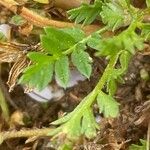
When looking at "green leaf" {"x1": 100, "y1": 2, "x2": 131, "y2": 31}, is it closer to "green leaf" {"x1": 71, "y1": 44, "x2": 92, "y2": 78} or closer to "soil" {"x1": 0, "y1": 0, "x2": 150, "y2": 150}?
"green leaf" {"x1": 71, "y1": 44, "x2": 92, "y2": 78}

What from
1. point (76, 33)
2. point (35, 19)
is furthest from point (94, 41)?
point (35, 19)

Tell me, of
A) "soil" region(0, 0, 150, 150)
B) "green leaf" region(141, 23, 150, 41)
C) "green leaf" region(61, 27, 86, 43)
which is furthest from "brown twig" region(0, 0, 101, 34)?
"green leaf" region(141, 23, 150, 41)

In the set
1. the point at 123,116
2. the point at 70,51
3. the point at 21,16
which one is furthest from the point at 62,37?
the point at 123,116

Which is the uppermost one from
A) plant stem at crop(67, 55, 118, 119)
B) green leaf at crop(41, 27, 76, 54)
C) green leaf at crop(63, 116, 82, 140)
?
green leaf at crop(41, 27, 76, 54)

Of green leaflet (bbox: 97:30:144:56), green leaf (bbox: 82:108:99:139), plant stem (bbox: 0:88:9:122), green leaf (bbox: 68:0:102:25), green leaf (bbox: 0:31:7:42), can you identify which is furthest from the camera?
plant stem (bbox: 0:88:9:122)

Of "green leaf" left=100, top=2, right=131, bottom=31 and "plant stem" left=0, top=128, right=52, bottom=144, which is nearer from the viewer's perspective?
"green leaf" left=100, top=2, right=131, bottom=31

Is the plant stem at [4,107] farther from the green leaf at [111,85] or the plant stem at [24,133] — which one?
the green leaf at [111,85]
